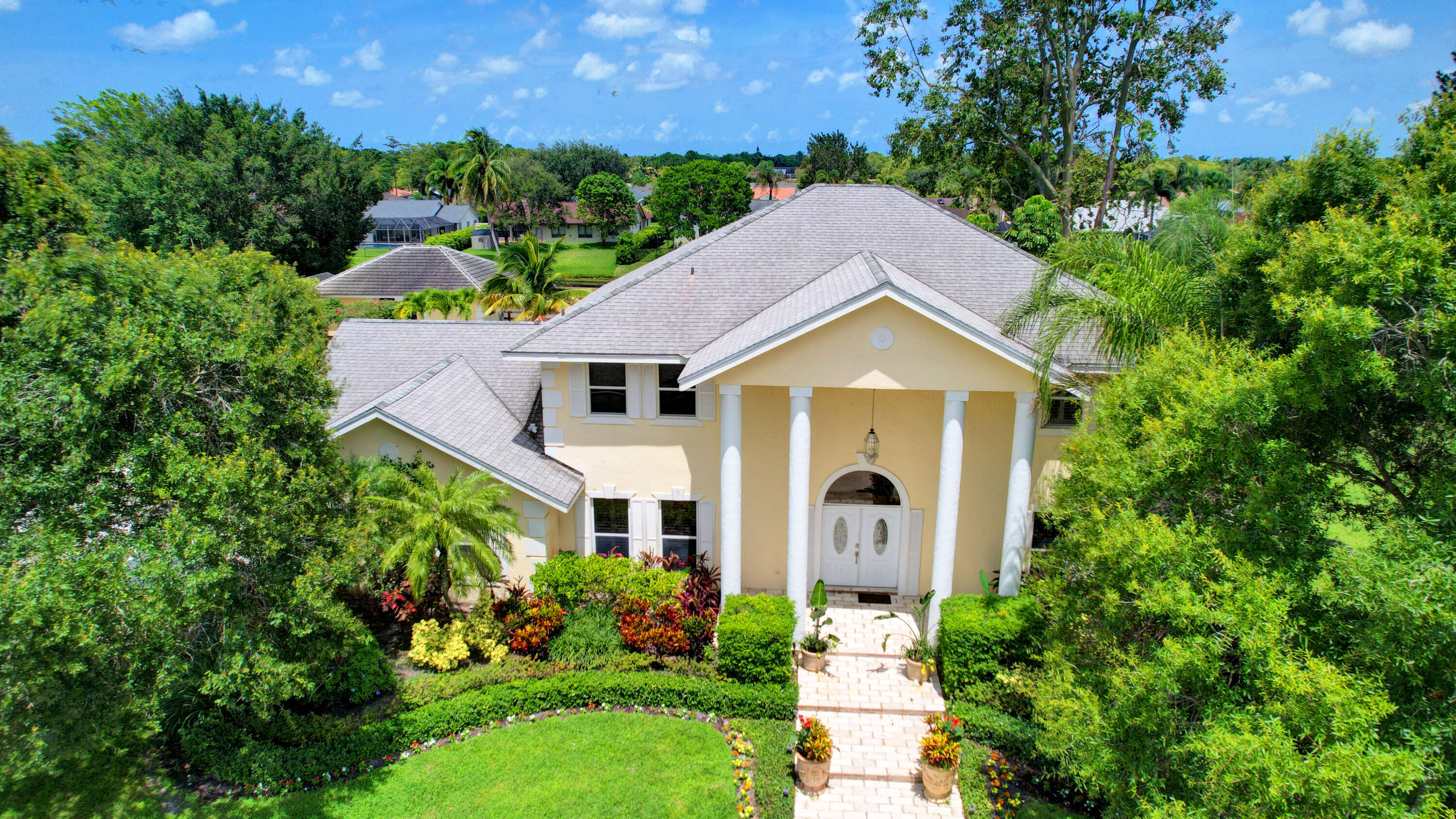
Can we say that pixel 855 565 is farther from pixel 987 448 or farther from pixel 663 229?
pixel 663 229

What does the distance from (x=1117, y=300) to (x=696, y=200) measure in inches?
3431

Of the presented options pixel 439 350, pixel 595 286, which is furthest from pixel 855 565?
pixel 595 286

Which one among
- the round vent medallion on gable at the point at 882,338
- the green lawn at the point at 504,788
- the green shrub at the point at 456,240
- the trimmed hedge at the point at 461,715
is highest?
the green shrub at the point at 456,240

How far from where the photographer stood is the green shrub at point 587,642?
1538 centimetres

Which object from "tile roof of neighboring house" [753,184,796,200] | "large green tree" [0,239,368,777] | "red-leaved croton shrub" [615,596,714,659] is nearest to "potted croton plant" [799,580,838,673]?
"red-leaved croton shrub" [615,596,714,659]

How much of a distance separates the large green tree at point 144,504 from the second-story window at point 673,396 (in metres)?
7.80

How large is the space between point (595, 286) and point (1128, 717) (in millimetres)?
68061

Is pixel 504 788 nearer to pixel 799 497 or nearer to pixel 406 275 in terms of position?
pixel 799 497

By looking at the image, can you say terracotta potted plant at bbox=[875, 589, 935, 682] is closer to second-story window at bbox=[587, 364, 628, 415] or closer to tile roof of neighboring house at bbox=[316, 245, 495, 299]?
second-story window at bbox=[587, 364, 628, 415]

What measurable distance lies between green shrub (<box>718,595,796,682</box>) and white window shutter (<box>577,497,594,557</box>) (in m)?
4.73

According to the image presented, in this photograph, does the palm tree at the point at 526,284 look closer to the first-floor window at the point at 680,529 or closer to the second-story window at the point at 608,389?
the second-story window at the point at 608,389

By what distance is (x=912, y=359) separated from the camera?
49.2 feet

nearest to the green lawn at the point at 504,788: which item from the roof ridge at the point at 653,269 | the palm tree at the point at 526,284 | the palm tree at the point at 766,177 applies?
the roof ridge at the point at 653,269

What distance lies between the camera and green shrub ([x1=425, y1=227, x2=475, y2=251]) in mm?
94625
